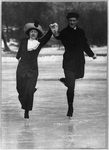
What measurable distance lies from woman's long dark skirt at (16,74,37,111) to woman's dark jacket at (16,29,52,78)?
0.30 ft

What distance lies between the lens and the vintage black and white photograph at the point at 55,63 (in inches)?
290

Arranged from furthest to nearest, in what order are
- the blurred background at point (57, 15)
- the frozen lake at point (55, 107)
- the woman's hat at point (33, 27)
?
the blurred background at point (57, 15) → the woman's hat at point (33, 27) → the frozen lake at point (55, 107)

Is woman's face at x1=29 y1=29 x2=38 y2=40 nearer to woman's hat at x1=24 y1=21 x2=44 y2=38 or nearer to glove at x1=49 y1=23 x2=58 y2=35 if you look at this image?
woman's hat at x1=24 y1=21 x2=44 y2=38

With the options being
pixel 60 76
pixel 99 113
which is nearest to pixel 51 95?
pixel 60 76

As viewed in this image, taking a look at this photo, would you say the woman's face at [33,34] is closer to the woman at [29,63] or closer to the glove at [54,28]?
the woman at [29,63]

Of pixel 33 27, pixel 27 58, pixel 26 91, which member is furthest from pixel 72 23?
pixel 26 91

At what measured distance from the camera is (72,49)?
24.3ft

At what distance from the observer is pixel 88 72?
761cm

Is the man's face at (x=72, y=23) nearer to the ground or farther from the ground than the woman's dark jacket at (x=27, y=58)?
farther from the ground

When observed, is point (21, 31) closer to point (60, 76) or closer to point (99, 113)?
point (60, 76)

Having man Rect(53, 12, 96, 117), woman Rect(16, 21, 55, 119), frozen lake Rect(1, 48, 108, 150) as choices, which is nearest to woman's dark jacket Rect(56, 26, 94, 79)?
man Rect(53, 12, 96, 117)

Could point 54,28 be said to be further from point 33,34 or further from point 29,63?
point 29,63

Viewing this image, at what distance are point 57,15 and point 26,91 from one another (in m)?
1.41

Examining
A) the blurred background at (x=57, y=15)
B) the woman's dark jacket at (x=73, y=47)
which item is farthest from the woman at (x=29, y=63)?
the woman's dark jacket at (x=73, y=47)
